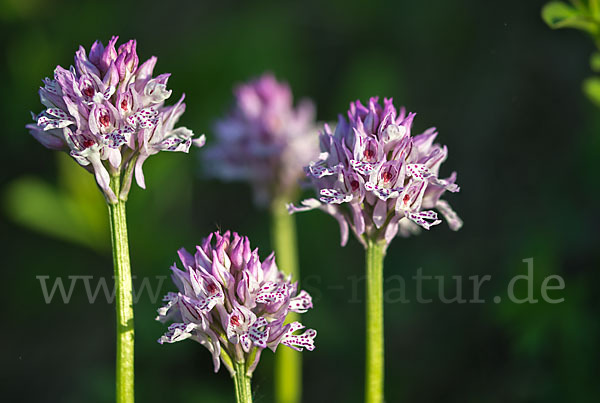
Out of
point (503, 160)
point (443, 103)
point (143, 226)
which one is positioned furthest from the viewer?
point (443, 103)

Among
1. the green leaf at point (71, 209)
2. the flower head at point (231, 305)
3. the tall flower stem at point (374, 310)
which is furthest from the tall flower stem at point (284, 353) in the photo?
the flower head at point (231, 305)

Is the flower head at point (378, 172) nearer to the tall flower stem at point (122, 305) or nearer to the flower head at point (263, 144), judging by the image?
the tall flower stem at point (122, 305)

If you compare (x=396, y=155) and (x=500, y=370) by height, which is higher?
(x=396, y=155)

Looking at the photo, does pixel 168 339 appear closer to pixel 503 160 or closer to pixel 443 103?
pixel 503 160

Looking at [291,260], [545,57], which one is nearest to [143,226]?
[291,260]

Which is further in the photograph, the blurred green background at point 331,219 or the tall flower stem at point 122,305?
the blurred green background at point 331,219

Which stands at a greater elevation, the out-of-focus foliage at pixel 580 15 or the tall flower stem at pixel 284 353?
the out-of-focus foliage at pixel 580 15
